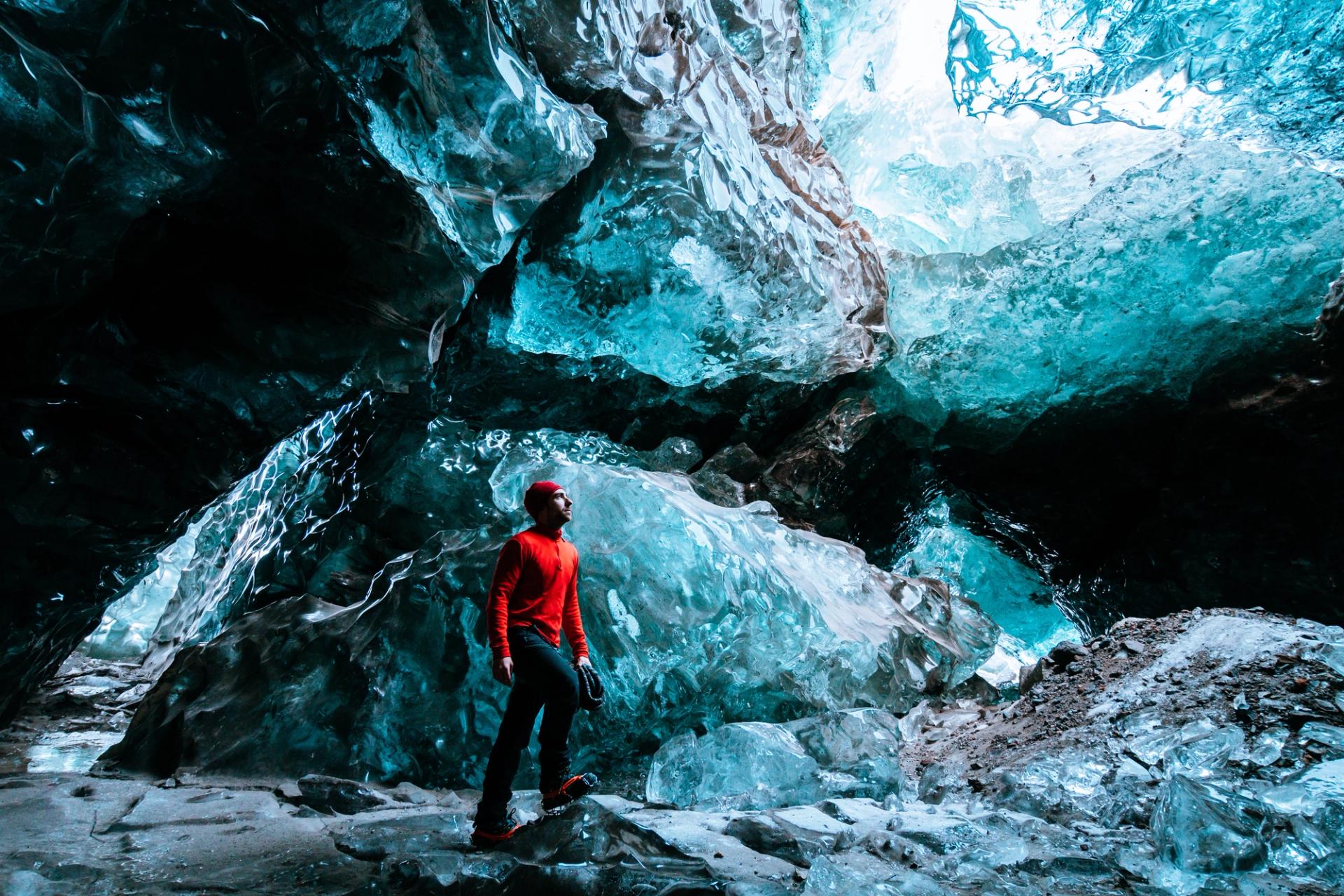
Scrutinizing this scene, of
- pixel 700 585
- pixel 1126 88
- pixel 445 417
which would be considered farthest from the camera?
pixel 445 417

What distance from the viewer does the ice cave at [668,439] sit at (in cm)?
243

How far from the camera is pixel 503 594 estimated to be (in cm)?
245

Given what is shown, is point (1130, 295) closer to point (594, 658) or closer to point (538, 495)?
point (594, 658)

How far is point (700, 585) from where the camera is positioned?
4027 millimetres

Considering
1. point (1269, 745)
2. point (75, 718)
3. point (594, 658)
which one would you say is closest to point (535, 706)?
point (594, 658)

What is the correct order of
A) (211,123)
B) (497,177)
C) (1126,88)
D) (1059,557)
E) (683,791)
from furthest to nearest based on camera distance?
1. (1059,557)
2. (1126,88)
3. (497,177)
4. (683,791)
5. (211,123)

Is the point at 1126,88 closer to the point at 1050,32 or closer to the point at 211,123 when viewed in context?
the point at 1050,32

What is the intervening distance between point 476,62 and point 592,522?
237 centimetres

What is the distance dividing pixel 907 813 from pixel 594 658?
184 cm

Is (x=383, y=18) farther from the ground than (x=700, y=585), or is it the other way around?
(x=383, y=18)

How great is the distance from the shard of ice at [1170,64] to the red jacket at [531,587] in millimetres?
4358

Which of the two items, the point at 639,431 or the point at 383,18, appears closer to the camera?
the point at 383,18

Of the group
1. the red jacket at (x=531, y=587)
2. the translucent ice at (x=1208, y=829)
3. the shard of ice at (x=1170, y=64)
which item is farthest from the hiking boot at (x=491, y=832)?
the shard of ice at (x=1170, y=64)

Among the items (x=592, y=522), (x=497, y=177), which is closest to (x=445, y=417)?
(x=592, y=522)
